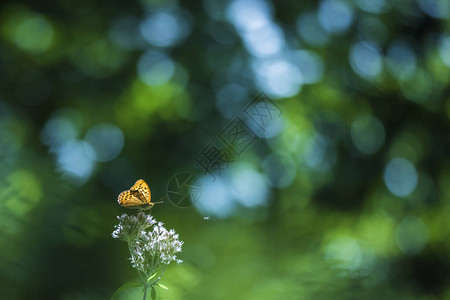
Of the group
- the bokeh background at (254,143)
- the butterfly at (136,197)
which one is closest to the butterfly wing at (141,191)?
the butterfly at (136,197)

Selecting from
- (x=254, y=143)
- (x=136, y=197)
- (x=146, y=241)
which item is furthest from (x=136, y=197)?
(x=254, y=143)

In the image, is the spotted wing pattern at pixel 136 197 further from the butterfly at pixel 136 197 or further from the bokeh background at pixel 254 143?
the bokeh background at pixel 254 143

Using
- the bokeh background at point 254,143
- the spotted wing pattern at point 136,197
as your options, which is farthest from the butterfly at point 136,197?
the bokeh background at point 254,143

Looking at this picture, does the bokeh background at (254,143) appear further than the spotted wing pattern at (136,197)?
Yes

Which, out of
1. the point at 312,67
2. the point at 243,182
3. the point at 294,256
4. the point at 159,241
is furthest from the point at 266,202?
the point at 159,241

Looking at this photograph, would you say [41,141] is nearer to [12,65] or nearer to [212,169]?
[12,65]

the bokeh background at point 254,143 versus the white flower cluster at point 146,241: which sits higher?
the bokeh background at point 254,143

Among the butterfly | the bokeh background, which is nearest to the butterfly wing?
the butterfly

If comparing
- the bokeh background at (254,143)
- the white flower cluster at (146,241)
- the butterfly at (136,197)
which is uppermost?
the bokeh background at (254,143)
